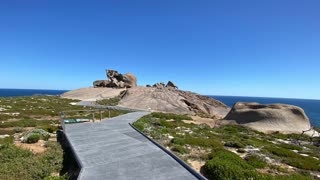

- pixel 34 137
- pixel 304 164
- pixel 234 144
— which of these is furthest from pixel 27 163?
pixel 304 164

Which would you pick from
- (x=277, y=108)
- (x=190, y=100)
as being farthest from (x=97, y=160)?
(x=190, y=100)

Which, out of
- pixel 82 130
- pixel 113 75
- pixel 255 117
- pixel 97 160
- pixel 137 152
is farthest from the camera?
pixel 113 75

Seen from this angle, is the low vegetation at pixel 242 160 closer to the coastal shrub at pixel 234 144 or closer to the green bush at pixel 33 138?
the coastal shrub at pixel 234 144

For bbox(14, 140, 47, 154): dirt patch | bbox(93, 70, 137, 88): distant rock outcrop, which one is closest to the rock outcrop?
bbox(93, 70, 137, 88): distant rock outcrop

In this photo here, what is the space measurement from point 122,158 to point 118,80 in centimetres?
8722

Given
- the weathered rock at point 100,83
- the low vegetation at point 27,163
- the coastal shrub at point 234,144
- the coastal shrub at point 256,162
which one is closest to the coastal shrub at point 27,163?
the low vegetation at point 27,163

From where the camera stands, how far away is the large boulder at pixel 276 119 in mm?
32875

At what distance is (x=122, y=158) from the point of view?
12.1m

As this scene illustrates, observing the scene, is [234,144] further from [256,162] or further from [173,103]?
[173,103]

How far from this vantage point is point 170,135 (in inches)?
821

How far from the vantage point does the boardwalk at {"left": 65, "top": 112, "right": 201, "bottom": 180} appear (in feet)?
32.5

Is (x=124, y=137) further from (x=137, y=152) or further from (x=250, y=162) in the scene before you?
(x=250, y=162)

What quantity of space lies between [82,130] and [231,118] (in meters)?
24.0

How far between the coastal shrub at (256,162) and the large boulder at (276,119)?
62.2ft
